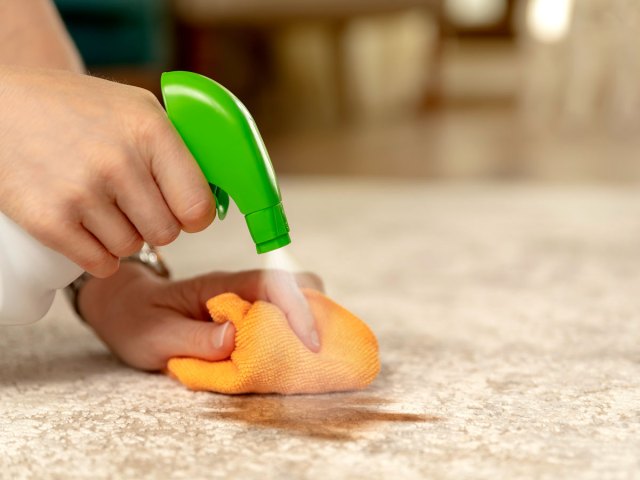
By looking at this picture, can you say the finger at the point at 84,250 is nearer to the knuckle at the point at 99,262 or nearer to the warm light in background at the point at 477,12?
the knuckle at the point at 99,262

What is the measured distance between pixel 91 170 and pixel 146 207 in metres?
0.04

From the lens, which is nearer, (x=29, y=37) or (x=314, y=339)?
(x=314, y=339)

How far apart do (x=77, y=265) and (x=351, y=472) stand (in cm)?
21

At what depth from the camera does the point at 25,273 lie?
540mm

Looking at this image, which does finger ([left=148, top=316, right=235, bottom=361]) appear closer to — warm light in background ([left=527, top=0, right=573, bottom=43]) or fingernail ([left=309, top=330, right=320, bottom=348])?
fingernail ([left=309, top=330, right=320, bottom=348])

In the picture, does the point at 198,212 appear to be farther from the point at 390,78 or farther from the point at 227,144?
the point at 390,78

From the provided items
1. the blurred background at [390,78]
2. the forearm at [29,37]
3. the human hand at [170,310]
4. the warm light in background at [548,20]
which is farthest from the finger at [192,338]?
the warm light in background at [548,20]

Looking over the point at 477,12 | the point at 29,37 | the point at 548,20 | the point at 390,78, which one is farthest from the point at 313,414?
the point at 477,12

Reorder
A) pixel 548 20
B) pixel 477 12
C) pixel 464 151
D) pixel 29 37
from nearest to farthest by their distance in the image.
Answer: pixel 29 37
pixel 464 151
pixel 548 20
pixel 477 12

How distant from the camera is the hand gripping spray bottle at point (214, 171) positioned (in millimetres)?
509

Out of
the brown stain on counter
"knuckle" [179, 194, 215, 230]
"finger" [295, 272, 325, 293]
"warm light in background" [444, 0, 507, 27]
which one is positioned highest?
"warm light in background" [444, 0, 507, 27]

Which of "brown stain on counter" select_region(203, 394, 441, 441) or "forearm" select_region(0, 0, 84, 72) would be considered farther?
"forearm" select_region(0, 0, 84, 72)

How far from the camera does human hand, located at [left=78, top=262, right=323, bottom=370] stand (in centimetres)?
60

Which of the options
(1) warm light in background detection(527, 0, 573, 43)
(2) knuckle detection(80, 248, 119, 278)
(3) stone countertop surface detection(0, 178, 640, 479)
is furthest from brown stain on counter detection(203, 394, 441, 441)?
(1) warm light in background detection(527, 0, 573, 43)
